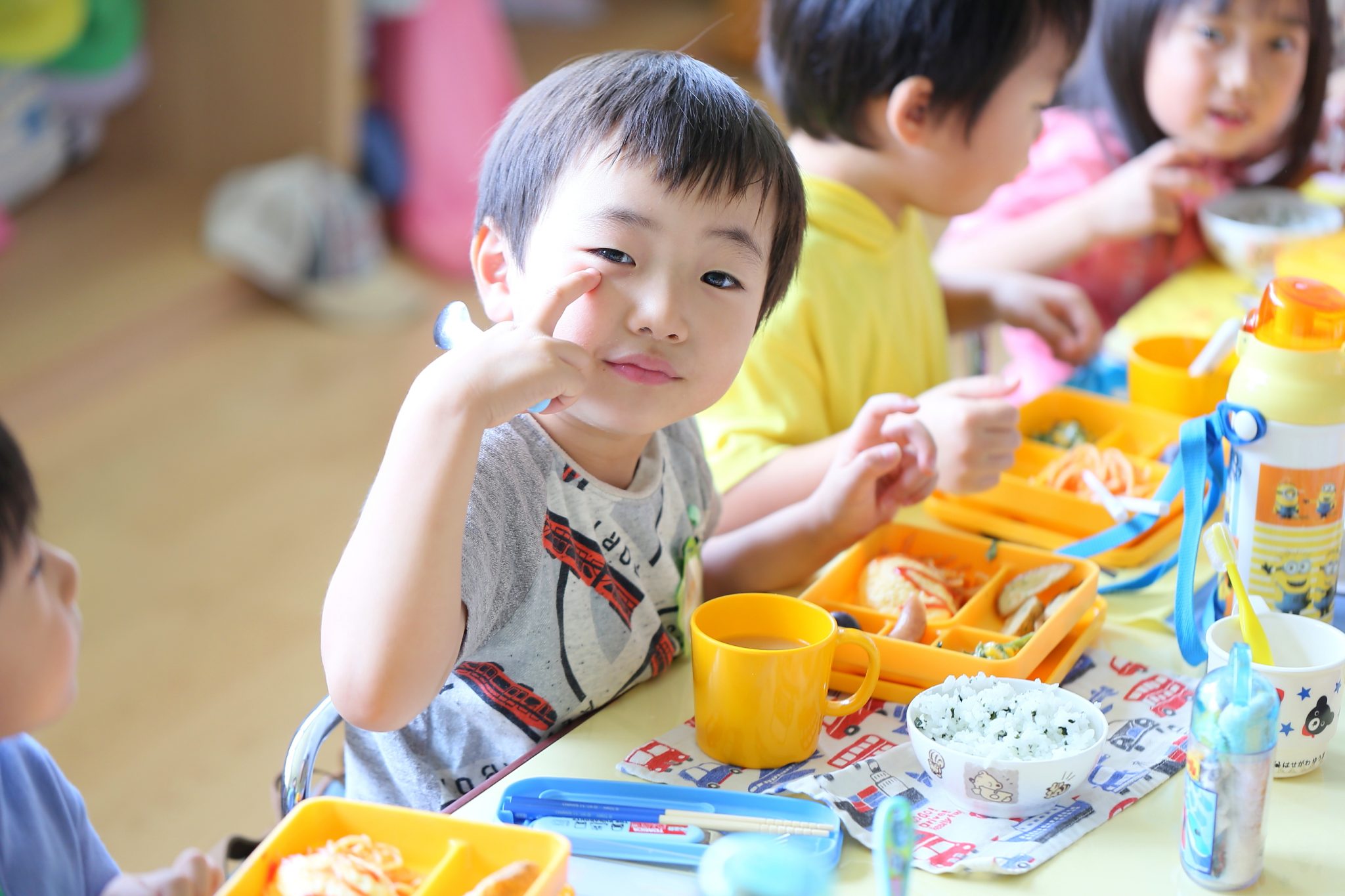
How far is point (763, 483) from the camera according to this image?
1214mm

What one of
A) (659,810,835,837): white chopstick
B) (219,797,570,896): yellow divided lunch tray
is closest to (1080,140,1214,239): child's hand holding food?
(659,810,835,837): white chopstick

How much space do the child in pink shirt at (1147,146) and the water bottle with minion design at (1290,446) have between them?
657 millimetres

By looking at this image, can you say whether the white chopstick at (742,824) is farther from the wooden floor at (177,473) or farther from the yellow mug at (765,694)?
the wooden floor at (177,473)

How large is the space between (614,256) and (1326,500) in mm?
498

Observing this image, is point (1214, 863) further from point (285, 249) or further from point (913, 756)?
point (285, 249)

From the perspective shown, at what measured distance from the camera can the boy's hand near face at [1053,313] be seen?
153 centimetres

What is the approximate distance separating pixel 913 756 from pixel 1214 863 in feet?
0.60

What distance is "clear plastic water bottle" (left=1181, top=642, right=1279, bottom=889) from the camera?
0.68 meters

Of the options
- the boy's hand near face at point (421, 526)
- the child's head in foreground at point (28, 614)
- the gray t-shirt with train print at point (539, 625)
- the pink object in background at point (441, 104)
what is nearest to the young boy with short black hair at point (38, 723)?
the child's head in foreground at point (28, 614)

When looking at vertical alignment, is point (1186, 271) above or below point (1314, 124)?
below

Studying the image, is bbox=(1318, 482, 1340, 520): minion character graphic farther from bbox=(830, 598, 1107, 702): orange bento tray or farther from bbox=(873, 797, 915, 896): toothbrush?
bbox=(873, 797, 915, 896): toothbrush

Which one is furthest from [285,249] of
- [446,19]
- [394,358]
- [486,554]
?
[486,554]

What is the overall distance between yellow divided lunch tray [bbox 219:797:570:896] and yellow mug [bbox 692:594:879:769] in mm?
166

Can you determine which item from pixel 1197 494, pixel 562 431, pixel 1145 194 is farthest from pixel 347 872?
pixel 1145 194
